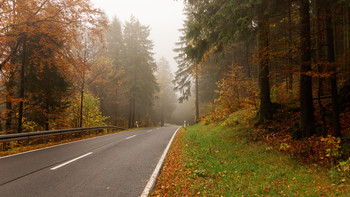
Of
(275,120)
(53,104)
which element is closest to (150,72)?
(53,104)

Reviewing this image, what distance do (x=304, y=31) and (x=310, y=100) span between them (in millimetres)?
2499

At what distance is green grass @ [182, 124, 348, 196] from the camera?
3.86 meters

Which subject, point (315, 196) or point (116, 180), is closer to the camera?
point (315, 196)

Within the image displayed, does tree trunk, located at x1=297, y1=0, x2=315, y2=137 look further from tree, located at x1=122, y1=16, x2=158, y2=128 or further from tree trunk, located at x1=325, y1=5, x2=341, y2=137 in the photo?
tree, located at x1=122, y1=16, x2=158, y2=128

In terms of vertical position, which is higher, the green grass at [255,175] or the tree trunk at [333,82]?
the tree trunk at [333,82]

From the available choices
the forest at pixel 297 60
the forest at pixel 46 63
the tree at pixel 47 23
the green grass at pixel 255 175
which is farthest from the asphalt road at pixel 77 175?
the tree at pixel 47 23

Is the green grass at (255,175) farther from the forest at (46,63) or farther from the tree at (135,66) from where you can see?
the tree at (135,66)

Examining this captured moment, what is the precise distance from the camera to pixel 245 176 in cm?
489

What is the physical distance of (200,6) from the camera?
29.2 feet

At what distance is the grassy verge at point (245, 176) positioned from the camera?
388cm

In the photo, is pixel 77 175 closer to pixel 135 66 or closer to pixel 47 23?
pixel 47 23

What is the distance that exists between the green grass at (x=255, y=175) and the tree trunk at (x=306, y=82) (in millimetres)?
1573

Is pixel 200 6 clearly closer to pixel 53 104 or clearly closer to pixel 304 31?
pixel 304 31

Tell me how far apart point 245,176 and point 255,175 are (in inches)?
11.7
